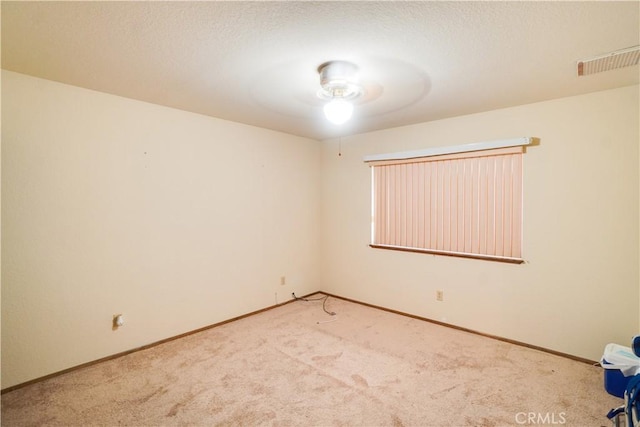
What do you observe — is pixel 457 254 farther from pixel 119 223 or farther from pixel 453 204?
pixel 119 223

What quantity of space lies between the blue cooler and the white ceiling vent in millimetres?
1969

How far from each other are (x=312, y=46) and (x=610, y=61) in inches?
76.5

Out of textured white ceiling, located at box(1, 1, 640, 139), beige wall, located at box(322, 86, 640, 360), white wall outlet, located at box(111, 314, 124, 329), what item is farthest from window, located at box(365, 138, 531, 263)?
white wall outlet, located at box(111, 314, 124, 329)

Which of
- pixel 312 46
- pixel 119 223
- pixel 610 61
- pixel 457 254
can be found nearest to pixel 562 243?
pixel 457 254

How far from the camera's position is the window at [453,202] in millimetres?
3062

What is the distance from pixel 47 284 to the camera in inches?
95.6

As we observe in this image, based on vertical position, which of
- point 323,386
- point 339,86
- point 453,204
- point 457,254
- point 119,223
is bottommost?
point 323,386

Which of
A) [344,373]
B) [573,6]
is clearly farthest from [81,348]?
[573,6]

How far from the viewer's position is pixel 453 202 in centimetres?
344

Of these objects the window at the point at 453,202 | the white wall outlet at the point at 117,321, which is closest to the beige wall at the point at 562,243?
the window at the point at 453,202

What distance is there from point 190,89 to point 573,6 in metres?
2.53

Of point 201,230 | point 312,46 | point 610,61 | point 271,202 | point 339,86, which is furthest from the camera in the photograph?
point 271,202

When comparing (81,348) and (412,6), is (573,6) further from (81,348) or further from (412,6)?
(81,348)

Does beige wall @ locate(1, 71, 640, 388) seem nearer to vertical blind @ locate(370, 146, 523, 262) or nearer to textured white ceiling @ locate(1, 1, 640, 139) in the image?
vertical blind @ locate(370, 146, 523, 262)
